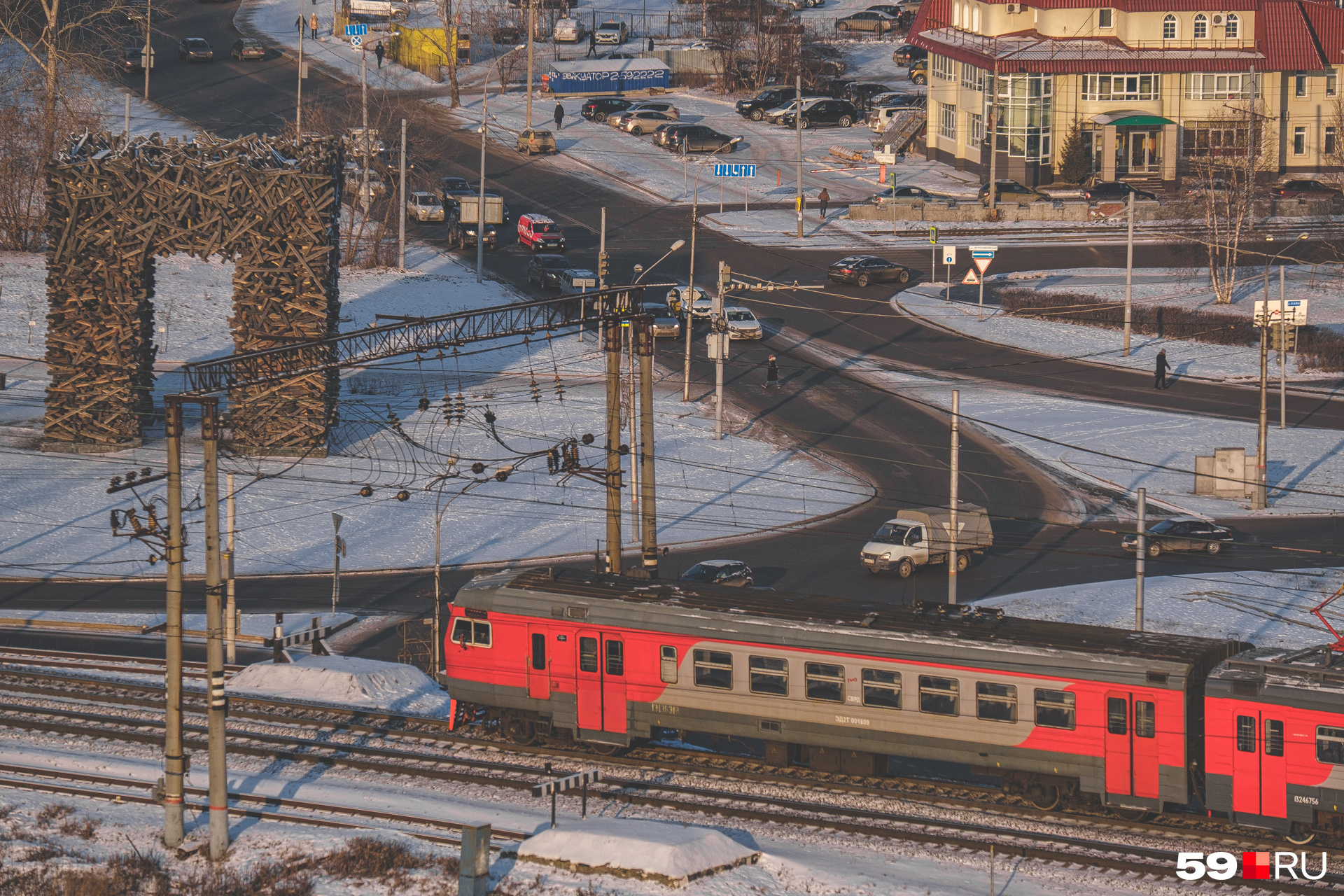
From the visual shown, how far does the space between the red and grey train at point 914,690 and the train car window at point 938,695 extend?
32 millimetres

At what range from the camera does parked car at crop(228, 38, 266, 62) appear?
103 metres

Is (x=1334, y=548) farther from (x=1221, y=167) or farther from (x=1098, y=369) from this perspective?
(x=1221, y=167)

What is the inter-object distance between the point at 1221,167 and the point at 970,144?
14.3 meters

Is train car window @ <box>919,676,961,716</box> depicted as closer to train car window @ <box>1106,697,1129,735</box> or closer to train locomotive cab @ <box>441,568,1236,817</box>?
train locomotive cab @ <box>441,568,1236,817</box>

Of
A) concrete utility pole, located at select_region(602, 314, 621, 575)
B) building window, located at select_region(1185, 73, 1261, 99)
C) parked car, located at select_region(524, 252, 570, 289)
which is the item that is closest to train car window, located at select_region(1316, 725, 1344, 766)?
concrete utility pole, located at select_region(602, 314, 621, 575)

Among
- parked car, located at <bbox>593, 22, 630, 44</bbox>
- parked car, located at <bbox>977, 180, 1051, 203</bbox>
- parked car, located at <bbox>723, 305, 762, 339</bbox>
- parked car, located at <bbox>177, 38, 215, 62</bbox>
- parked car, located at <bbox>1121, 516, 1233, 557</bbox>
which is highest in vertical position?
parked car, located at <bbox>593, 22, 630, 44</bbox>

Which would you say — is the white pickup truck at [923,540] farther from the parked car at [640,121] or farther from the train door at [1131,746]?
the parked car at [640,121]

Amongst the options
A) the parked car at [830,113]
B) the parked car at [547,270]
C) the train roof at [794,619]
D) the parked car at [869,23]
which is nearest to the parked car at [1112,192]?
the parked car at [830,113]

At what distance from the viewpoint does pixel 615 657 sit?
86.8 feet

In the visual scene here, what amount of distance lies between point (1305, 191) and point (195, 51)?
67865 mm

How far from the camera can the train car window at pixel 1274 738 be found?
22.8 m

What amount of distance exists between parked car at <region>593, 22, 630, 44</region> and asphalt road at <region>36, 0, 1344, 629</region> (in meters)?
20.2

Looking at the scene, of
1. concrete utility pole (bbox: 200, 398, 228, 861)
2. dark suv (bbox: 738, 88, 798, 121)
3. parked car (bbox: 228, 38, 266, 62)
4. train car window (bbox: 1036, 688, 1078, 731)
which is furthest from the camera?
parked car (bbox: 228, 38, 266, 62)

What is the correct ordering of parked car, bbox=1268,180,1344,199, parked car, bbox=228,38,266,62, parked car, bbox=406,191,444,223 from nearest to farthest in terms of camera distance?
parked car, bbox=406,191,444,223
parked car, bbox=1268,180,1344,199
parked car, bbox=228,38,266,62
